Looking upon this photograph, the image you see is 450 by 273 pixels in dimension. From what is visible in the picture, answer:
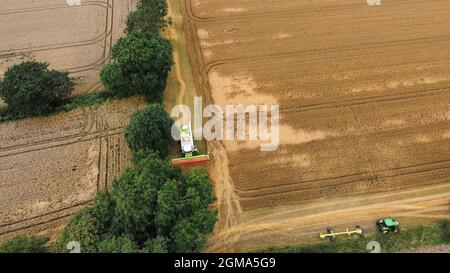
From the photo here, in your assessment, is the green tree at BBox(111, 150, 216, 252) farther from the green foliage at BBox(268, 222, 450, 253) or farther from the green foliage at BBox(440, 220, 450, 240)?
the green foliage at BBox(440, 220, 450, 240)

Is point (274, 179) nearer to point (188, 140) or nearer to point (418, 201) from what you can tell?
point (188, 140)

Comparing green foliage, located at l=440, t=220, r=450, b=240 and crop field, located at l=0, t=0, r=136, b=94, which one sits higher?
crop field, located at l=0, t=0, r=136, b=94

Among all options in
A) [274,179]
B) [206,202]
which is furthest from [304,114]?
[206,202]

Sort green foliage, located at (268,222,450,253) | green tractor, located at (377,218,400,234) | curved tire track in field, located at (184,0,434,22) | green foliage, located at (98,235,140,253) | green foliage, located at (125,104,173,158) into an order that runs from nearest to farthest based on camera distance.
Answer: green foliage, located at (98,235,140,253), green foliage, located at (268,222,450,253), green tractor, located at (377,218,400,234), green foliage, located at (125,104,173,158), curved tire track in field, located at (184,0,434,22)

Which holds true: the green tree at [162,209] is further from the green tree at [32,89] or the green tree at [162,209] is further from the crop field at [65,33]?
the crop field at [65,33]

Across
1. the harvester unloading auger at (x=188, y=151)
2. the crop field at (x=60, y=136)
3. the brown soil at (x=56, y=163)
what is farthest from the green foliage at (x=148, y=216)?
the crop field at (x=60, y=136)

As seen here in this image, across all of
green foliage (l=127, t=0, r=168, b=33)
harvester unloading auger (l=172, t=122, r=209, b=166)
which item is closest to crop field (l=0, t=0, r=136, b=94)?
green foliage (l=127, t=0, r=168, b=33)
